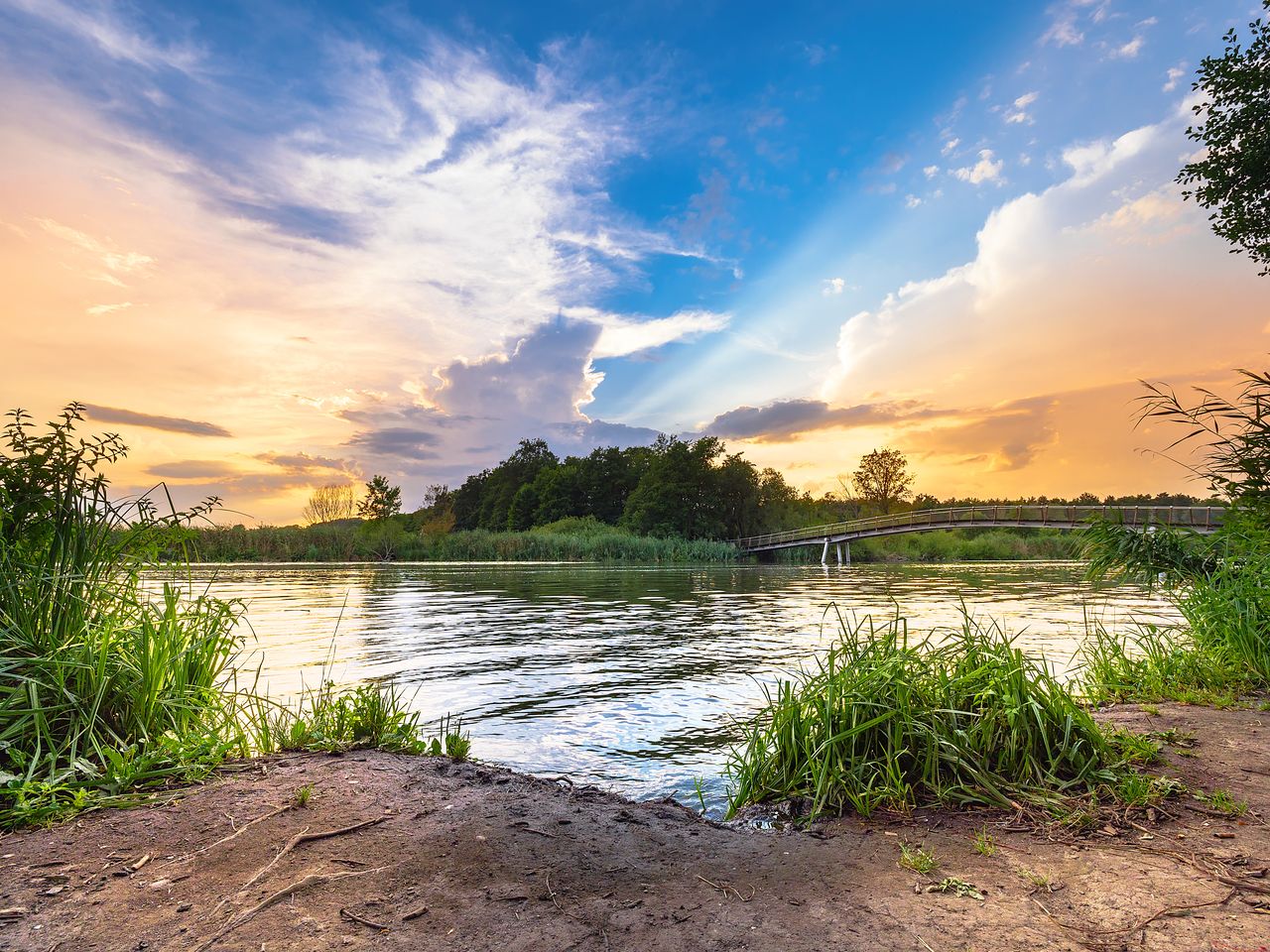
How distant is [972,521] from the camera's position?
4575 centimetres

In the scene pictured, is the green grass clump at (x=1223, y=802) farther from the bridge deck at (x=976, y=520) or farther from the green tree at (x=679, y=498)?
the green tree at (x=679, y=498)

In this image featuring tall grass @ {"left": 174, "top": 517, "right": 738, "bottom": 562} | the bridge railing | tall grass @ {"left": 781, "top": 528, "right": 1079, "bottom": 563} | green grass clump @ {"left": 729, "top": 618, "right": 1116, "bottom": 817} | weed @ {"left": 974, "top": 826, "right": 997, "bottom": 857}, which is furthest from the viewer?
tall grass @ {"left": 781, "top": 528, "right": 1079, "bottom": 563}

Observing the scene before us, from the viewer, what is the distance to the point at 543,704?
24.0 ft

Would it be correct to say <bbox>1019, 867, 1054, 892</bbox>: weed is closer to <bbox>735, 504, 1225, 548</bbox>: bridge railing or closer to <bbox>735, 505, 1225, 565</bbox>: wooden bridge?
<bbox>735, 505, 1225, 565</bbox>: wooden bridge

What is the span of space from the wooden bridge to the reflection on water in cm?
1434

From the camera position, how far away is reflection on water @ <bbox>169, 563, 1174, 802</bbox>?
598 centimetres

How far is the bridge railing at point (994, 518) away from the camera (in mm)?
33531

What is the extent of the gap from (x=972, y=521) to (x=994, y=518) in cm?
198

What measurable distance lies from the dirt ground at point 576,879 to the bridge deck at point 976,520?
27116 mm

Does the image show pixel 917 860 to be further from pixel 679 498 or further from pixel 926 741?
pixel 679 498

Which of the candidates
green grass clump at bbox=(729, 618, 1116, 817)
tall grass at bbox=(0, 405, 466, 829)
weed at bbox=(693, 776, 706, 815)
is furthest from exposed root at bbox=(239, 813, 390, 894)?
green grass clump at bbox=(729, 618, 1116, 817)

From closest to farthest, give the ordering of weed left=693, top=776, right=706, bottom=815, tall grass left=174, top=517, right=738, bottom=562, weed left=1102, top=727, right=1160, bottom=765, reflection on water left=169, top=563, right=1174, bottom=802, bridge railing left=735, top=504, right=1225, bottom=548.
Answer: weed left=1102, top=727, right=1160, bottom=765
weed left=693, top=776, right=706, bottom=815
reflection on water left=169, top=563, right=1174, bottom=802
bridge railing left=735, top=504, right=1225, bottom=548
tall grass left=174, top=517, right=738, bottom=562

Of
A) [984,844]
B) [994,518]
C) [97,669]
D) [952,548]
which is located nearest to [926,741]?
[984,844]

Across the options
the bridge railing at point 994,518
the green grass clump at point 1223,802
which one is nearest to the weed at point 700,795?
the green grass clump at point 1223,802
